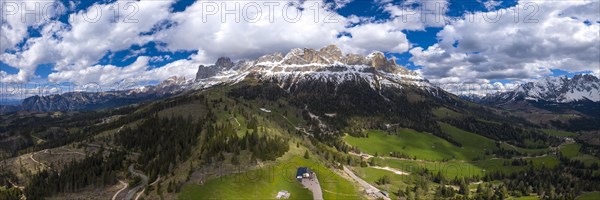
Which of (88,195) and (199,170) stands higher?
(199,170)

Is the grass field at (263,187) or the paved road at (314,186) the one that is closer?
the grass field at (263,187)

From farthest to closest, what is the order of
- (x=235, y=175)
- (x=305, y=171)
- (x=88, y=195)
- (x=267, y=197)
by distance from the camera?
(x=88, y=195) → (x=305, y=171) → (x=235, y=175) → (x=267, y=197)

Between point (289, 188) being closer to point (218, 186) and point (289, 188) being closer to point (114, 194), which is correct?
point (218, 186)

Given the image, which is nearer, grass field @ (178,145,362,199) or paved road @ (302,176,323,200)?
grass field @ (178,145,362,199)

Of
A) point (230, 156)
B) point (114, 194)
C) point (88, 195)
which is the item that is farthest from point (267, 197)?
point (88, 195)
